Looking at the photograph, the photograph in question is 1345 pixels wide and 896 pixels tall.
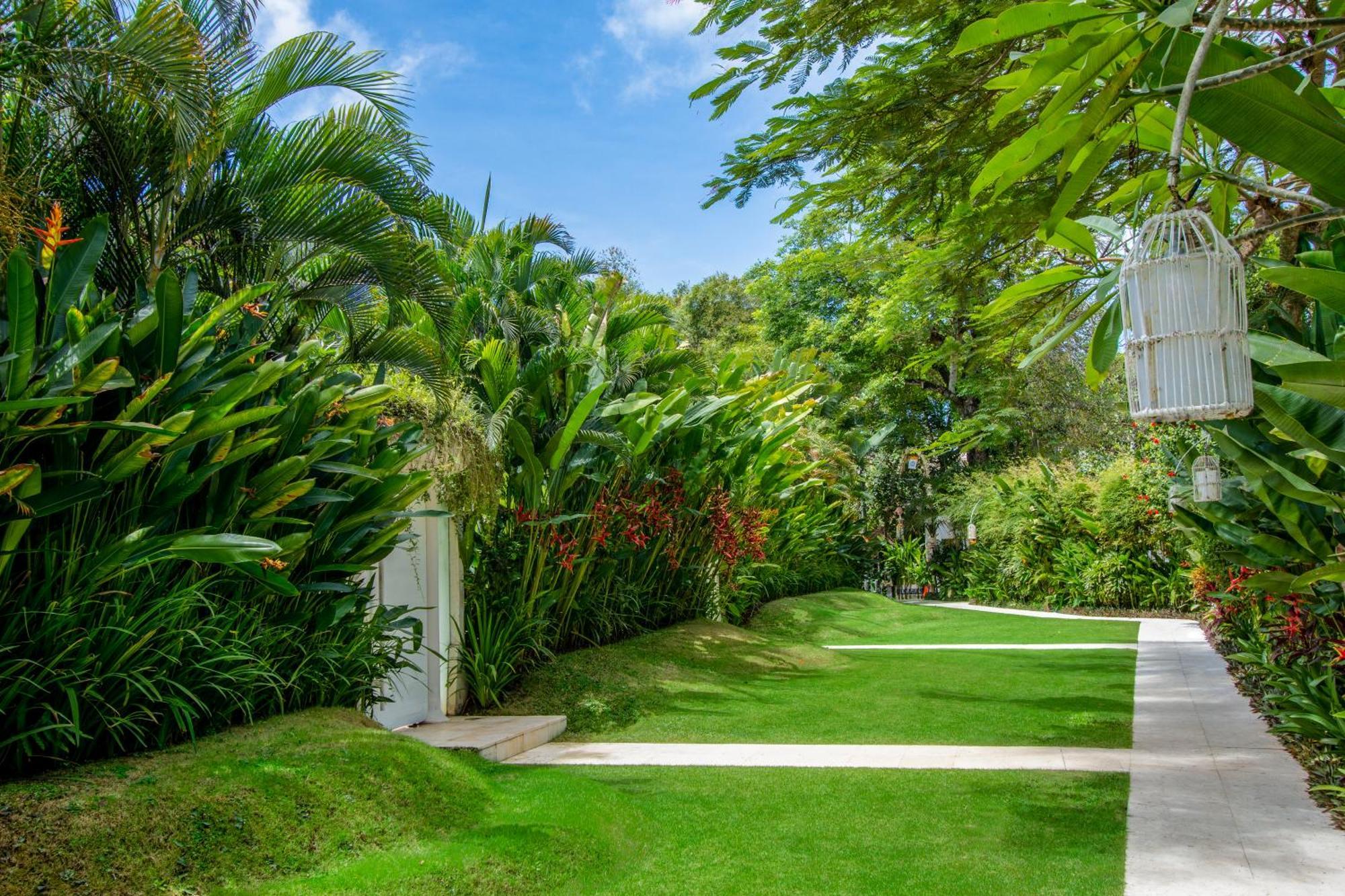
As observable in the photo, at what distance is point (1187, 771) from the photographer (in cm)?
595

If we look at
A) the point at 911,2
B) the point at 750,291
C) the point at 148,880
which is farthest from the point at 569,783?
the point at 750,291

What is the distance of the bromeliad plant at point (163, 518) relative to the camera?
12.8ft

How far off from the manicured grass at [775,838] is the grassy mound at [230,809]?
0.19 m

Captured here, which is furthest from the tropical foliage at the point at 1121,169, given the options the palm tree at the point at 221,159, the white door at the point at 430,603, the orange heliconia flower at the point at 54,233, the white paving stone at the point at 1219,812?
the white door at the point at 430,603

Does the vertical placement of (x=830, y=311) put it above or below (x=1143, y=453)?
above

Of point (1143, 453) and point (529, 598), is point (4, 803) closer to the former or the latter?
point (529, 598)

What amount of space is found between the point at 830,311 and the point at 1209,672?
20.7m

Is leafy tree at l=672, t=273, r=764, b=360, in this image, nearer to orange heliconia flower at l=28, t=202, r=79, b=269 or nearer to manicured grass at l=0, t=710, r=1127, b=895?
manicured grass at l=0, t=710, r=1127, b=895

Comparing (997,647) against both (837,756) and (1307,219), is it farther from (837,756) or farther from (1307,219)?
(1307,219)

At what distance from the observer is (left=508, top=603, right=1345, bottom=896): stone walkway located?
163 inches

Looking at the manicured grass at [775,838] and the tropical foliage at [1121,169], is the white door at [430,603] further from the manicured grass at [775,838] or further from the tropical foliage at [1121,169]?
the tropical foliage at [1121,169]

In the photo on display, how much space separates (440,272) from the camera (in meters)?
7.30

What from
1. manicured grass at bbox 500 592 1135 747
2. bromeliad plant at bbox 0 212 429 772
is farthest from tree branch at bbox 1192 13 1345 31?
manicured grass at bbox 500 592 1135 747

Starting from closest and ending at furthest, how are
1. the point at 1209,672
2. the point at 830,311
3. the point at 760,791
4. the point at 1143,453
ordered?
the point at 760,791, the point at 1209,672, the point at 1143,453, the point at 830,311
